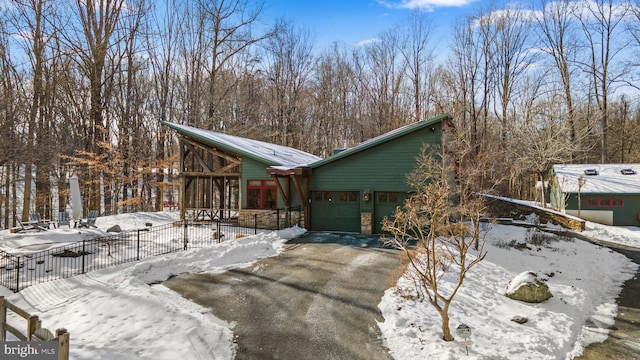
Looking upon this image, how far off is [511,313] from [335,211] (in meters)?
9.78

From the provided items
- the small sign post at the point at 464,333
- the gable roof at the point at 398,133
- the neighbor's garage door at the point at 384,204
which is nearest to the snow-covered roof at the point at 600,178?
the gable roof at the point at 398,133

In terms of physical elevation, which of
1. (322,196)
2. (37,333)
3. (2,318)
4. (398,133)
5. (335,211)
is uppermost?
(398,133)

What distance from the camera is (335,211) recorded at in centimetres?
1672

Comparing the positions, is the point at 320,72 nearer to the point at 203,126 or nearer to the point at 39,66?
the point at 203,126

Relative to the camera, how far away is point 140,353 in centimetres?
525

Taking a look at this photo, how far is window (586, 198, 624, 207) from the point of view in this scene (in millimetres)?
21734

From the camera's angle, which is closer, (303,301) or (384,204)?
(303,301)

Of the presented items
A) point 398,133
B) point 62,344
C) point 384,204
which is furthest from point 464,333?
point 398,133

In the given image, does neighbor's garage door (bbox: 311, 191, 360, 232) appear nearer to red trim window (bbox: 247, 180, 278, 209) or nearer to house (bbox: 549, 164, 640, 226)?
red trim window (bbox: 247, 180, 278, 209)

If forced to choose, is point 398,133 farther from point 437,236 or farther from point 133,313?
point 133,313

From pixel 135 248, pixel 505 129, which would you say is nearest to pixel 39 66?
pixel 135 248

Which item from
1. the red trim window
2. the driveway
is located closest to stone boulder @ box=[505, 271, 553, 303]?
the driveway

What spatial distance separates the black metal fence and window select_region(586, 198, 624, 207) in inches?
797

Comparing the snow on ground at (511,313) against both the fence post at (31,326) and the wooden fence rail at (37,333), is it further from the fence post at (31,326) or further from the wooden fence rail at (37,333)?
the fence post at (31,326)
